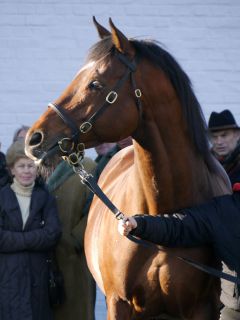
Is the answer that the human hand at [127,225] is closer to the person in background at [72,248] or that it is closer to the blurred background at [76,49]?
the person in background at [72,248]

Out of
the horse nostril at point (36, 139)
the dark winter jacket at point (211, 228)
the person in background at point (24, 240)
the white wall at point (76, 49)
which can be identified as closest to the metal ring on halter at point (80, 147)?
the horse nostril at point (36, 139)

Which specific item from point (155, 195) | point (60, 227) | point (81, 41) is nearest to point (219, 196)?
point (155, 195)

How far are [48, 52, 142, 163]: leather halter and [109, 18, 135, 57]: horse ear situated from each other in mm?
31

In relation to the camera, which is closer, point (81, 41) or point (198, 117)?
point (198, 117)

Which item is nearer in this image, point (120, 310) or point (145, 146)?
point (145, 146)

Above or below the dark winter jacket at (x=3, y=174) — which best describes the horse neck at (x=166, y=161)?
above

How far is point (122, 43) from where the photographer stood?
4570 millimetres

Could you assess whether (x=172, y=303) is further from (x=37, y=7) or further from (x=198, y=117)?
(x=37, y=7)

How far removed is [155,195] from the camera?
4.73 meters

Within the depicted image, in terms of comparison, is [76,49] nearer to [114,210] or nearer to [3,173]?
[3,173]

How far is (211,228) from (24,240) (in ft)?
5.98

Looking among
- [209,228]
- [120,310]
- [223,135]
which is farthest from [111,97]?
[223,135]

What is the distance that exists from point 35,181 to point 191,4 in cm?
297

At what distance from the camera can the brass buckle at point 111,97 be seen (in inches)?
177
